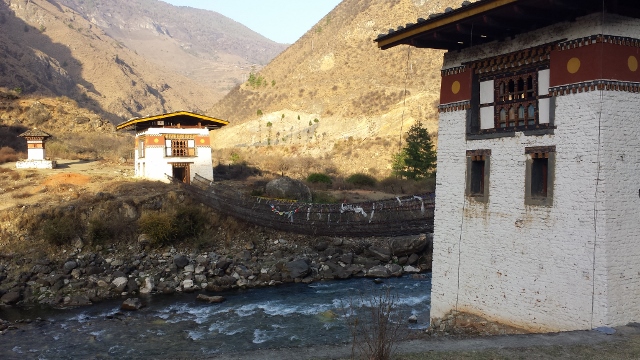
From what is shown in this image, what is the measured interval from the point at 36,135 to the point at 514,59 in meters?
33.6

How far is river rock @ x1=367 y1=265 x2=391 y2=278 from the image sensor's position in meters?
21.2

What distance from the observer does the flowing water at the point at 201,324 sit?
1372 cm

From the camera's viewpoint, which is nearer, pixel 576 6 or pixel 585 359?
pixel 585 359

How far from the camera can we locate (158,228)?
78.2 feet

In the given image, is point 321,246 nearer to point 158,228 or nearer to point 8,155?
point 158,228

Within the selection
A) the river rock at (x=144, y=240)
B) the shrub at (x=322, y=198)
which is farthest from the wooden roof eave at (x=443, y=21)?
the shrub at (x=322, y=198)

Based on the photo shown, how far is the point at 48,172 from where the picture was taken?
3222 centimetres

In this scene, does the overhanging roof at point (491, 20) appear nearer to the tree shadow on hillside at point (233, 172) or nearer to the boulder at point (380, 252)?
the boulder at point (380, 252)

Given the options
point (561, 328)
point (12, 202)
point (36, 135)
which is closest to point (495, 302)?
point (561, 328)

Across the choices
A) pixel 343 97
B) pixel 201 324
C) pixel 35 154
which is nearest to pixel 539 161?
pixel 201 324

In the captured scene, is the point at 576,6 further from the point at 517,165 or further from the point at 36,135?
the point at 36,135

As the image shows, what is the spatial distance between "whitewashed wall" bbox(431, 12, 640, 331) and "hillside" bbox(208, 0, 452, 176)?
138 feet

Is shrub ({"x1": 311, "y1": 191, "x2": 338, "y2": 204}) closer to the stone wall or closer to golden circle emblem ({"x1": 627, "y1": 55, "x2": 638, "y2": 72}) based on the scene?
the stone wall

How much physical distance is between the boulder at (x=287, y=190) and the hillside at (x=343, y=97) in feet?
71.7
